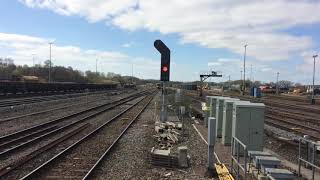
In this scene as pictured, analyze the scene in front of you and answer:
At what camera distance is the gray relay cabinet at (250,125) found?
1270cm

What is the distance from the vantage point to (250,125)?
1280cm

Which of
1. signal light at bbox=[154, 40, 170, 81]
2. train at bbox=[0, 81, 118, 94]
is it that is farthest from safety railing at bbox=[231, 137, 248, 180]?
train at bbox=[0, 81, 118, 94]

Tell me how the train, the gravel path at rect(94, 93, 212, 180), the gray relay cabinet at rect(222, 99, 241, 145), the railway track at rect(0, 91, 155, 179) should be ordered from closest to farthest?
the gravel path at rect(94, 93, 212, 180) < the railway track at rect(0, 91, 155, 179) < the gray relay cabinet at rect(222, 99, 241, 145) < the train

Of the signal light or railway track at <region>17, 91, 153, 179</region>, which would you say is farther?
the signal light

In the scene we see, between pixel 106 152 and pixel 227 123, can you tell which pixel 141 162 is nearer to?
pixel 106 152

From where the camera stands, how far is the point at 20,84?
5834 cm

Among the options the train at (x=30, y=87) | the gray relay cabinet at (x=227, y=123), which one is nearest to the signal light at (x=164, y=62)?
the gray relay cabinet at (x=227, y=123)

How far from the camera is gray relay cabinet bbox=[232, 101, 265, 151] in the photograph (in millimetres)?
12703

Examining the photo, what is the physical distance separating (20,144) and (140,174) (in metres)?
6.39

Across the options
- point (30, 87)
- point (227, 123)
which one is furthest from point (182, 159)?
point (30, 87)

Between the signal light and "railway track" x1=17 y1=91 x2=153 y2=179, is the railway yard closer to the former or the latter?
"railway track" x1=17 y1=91 x2=153 y2=179

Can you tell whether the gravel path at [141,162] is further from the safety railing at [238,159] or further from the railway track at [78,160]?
the safety railing at [238,159]

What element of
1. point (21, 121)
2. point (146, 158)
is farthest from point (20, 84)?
point (146, 158)

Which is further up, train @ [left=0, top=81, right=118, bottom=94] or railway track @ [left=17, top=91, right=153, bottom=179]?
train @ [left=0, top=81, right=118, bottom=94]
